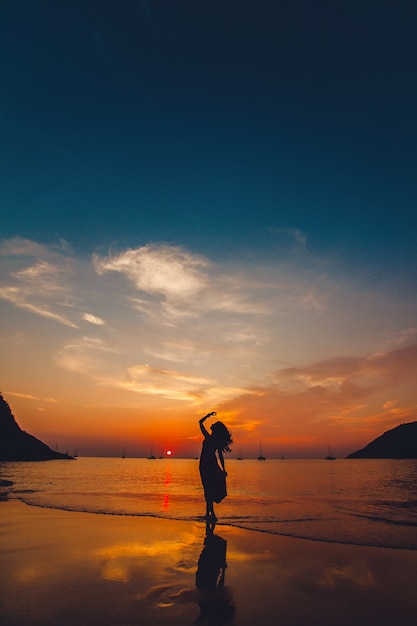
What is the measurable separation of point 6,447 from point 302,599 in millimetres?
130074

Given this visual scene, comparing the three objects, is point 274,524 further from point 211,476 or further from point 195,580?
point 195,580

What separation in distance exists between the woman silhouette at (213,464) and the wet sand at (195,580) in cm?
207

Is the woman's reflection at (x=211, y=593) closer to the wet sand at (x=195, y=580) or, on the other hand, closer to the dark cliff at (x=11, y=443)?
the wet sand at (x=195, y=580)

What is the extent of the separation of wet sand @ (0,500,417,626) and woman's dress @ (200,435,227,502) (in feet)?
6.75

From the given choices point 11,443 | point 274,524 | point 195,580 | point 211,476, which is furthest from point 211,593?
point 11,443

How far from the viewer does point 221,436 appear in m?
11.0

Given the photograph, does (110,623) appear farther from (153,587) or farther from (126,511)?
(126,511)

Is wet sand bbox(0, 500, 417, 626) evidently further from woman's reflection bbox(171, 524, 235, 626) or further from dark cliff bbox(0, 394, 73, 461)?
dark cliff bbox(0, 394, 73, 461)

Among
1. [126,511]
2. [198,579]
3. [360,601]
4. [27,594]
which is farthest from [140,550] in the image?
[126,511]

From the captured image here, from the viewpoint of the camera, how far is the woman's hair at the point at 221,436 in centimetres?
1095

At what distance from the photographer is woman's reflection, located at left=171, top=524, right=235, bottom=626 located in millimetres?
3910

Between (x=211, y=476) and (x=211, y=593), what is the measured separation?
20.3ft

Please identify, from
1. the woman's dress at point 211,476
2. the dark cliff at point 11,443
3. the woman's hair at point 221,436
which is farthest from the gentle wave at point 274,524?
the dark cliff at point 11,443

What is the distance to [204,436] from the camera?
11.1 metres
